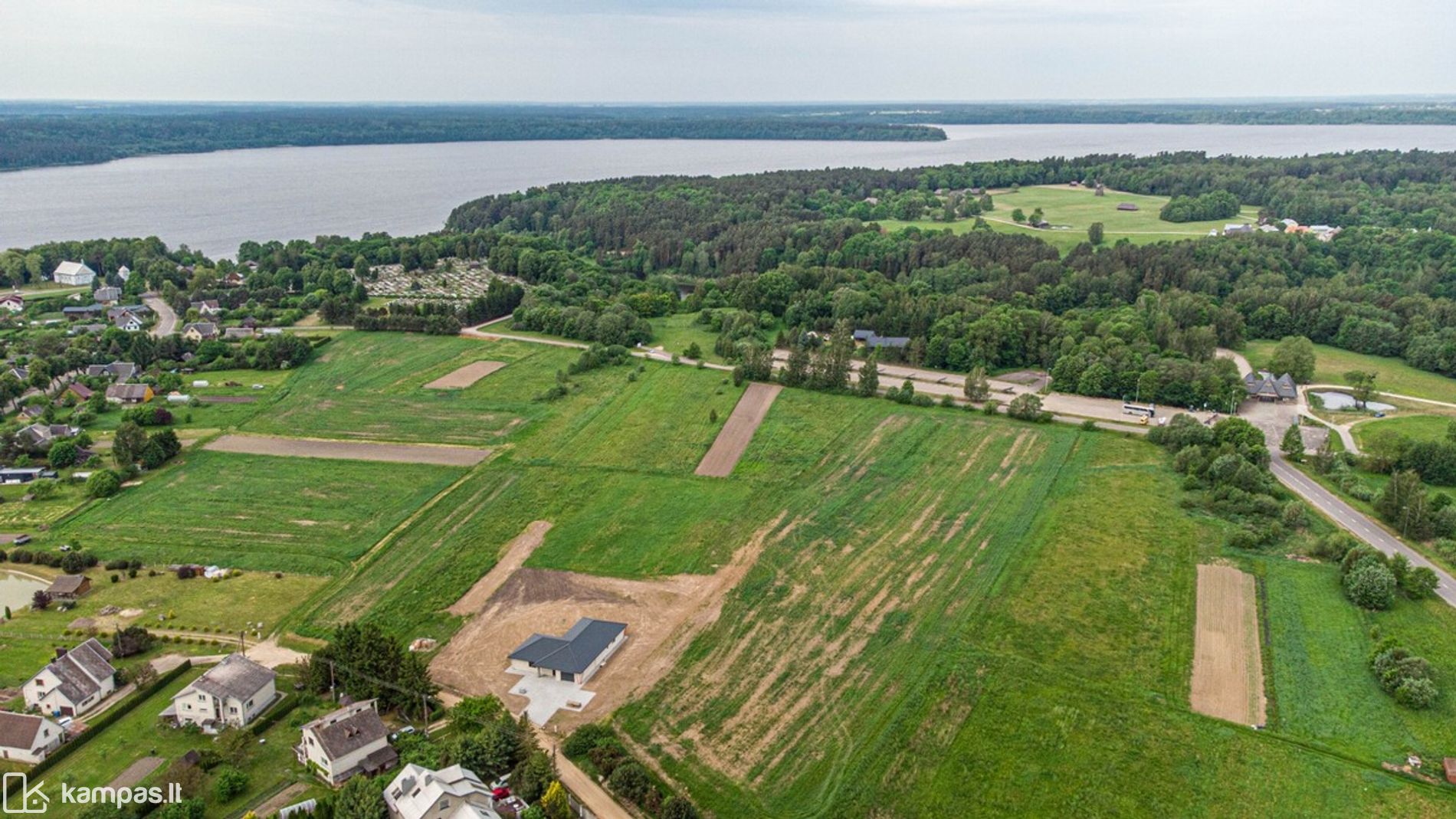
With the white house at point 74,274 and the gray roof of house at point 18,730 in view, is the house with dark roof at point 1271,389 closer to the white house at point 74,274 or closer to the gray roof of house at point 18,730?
the gray roof of house at point 18,730

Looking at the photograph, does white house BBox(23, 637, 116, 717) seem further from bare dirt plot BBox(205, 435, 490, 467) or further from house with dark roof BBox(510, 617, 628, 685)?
bare dirt plot BBox(205, 435, 490, 467)

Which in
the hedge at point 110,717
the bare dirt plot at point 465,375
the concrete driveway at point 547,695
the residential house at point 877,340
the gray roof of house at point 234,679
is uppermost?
the gray roof of house at point 234,679

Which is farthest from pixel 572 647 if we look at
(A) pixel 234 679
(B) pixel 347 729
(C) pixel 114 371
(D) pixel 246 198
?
(D) pixel 246 198

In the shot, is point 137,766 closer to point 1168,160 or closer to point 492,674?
point 492,674

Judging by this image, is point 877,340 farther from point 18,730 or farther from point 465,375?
point 18,730

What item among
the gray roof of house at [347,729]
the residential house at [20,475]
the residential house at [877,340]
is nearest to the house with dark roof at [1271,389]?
the residential house at [877,340]

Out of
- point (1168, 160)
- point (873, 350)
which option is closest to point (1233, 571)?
point (873, 350)

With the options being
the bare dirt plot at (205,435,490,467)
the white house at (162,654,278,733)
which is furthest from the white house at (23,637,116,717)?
the bare dirt plot at (205,435,490,467)
